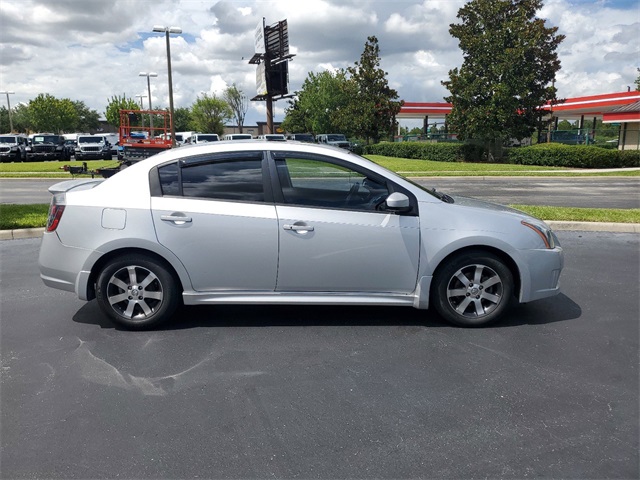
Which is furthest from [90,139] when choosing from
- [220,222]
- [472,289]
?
[472,289]

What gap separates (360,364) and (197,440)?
4.55ft

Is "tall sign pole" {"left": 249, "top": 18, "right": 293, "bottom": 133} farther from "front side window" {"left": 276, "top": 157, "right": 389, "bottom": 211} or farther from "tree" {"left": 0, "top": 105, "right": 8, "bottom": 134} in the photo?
"tree" {"left": 0, "top": 105, "right": 8, "bottom": 134}

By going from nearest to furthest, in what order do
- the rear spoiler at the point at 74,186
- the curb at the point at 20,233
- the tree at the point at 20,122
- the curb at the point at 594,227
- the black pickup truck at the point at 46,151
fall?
the rear spoiler at the point at 74,186 → the curb at the point at 20,233 → the curb at the point at 594,227 → the black pickup truck at the point at 46,151 → the tree at the point at 20,122

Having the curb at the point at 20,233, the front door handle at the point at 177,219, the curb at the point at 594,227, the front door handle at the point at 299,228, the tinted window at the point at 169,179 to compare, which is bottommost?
the curb at the point at 594,227

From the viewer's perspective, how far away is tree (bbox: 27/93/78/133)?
73125mm

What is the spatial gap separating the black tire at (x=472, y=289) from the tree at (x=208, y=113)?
74.4 m

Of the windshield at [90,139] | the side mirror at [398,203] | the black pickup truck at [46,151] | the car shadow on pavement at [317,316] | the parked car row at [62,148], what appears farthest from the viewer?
the black pickup truck at [46,151]

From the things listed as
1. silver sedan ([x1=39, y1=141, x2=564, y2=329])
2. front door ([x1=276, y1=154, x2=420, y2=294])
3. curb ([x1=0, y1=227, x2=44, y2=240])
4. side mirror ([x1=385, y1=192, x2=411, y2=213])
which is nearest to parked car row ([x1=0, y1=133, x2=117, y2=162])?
curb ([x1=0, y1=227, x2=44, y2=240])

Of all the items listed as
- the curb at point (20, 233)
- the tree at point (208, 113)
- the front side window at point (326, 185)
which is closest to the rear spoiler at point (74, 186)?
the front side window at point (326, 185)

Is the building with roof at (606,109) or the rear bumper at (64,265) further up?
the building with roof at (606,109)

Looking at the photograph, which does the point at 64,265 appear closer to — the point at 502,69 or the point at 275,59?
the point at 502,69

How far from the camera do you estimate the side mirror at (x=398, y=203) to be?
4348 mm

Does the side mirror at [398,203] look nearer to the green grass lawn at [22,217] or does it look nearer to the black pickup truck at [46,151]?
the green grass lawn at [22,217]

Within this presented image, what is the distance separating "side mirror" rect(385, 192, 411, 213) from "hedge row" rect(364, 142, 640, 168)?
25.5 metres
